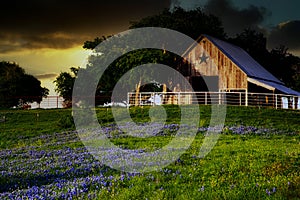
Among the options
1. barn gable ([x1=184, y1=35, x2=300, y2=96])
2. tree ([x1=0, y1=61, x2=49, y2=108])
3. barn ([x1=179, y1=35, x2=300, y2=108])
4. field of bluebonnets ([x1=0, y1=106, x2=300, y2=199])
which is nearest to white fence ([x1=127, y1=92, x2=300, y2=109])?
barn ([x1=179, y1=35, x2=300, y2=108])

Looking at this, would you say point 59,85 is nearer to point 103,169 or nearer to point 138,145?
point 138,145

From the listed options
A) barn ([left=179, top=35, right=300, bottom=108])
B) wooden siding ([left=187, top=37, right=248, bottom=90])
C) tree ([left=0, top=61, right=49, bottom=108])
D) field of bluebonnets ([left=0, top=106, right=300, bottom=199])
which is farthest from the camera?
tree ([left=0, top=61, right=49, bottom=108])

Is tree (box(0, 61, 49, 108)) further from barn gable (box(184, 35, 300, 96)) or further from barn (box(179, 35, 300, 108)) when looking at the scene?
barn gable (box(184, 35, 300, 96))

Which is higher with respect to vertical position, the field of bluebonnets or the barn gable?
the barn gable

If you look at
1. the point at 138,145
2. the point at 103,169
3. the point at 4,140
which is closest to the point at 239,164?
the point at 103,169

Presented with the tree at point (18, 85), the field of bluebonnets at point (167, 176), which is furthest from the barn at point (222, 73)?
the tree at point (18, 85)

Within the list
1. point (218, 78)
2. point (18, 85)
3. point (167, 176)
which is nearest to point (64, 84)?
point (18, 85)

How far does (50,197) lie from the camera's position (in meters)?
10.9

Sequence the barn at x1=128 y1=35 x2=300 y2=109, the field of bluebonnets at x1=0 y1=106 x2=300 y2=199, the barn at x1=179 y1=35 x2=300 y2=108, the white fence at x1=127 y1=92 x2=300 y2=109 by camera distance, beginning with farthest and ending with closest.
A: the barn at x1=179 y1=35 x2=300 y2=108, the barn at x1=128 y1=35 x2=300 y2=109, the white fence at x1=127 y1=92 x2=300 y2=109, the field of bluebonnets at x1=0 y1=106 x2=300 y2=199

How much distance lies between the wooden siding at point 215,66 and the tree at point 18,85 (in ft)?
99.7

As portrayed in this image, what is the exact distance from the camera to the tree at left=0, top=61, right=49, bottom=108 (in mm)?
79531

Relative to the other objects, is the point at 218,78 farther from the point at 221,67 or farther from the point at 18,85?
the point at 18,85

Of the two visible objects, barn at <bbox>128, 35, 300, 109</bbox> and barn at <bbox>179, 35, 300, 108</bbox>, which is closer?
barn at <bbox>128, 35, 300, 109</bbox>

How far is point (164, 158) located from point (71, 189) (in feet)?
17.2
